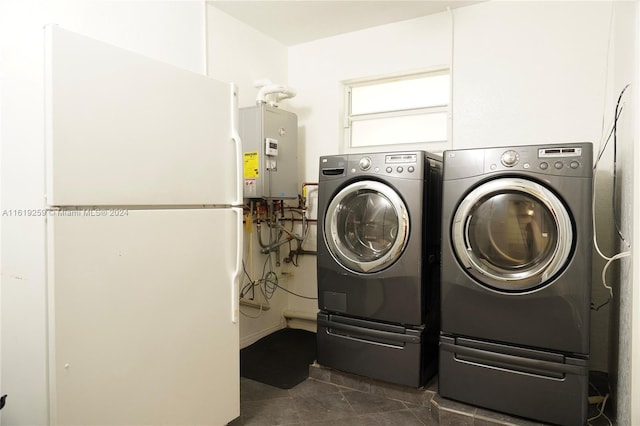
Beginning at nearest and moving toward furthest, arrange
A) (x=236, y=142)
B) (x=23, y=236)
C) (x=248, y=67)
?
(x=23, y=236)
(x=236, y=142)
(x=248, y=67)

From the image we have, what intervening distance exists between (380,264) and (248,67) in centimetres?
195

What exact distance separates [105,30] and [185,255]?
4.69 feet

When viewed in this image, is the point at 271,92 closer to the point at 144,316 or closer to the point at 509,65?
the point at 509,65

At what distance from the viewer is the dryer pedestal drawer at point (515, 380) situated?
1841mm

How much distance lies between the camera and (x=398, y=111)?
3.22 meters

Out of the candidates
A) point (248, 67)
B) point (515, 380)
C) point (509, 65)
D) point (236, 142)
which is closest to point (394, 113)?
point (509, 65)

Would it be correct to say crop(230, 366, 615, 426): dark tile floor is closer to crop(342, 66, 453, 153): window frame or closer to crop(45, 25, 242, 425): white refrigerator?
crop(45, 25, 242, 425): white refrigerator

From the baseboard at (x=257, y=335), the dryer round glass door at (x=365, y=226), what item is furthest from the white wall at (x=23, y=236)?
the baseboard at (x=257, y=335)

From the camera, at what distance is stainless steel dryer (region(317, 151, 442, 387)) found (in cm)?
221

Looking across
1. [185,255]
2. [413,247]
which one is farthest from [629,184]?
[185,255]

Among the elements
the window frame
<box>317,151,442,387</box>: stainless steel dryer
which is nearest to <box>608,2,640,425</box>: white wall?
<box>317,151,442,387</box>: stainless steel dryer

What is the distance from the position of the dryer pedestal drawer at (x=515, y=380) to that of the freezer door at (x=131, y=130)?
1428mm

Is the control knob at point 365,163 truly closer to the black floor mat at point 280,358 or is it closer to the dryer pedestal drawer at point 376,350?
the dryer pedestal drawer at point 376,350

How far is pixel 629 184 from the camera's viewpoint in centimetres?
A: 168
